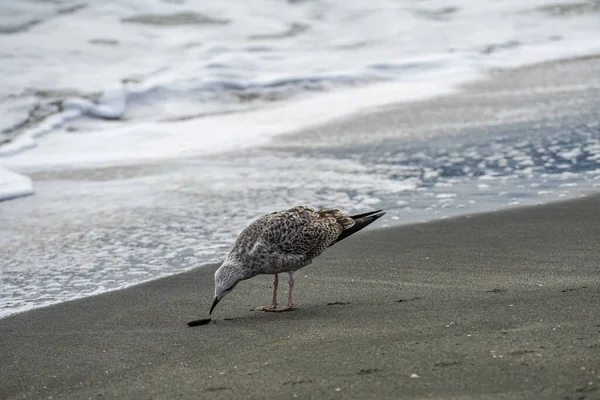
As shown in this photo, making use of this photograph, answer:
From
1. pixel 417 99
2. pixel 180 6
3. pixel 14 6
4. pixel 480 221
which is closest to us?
pixel 480 221

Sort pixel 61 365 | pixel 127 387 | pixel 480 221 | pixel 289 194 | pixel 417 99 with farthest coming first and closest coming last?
pixel 417 99, pixel 289 194, pixel 480 221, pixel 61 365, pixel 127 387

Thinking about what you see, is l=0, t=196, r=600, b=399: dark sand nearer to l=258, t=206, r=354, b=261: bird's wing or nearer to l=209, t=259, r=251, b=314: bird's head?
l=209, t=259, r=251, b=314: bird's head

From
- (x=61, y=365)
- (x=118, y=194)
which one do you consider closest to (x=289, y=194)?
(x=118, y=194)

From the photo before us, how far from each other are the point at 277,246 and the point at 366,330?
119cm

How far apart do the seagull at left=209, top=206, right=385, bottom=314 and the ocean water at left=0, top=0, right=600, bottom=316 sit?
4.27ft

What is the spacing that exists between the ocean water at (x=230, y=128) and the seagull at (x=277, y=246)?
1301 millimetres

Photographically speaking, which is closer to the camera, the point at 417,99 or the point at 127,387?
the point at 127,387

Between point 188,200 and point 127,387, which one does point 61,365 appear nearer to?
point 127,387

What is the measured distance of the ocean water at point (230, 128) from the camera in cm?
863

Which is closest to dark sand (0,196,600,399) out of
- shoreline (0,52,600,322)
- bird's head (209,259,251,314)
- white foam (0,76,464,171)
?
bird's head (209,259,251,314)

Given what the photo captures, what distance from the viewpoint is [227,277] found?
19.4 feet

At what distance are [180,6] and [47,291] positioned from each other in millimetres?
20331

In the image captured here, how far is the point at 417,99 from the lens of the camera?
1627 cm

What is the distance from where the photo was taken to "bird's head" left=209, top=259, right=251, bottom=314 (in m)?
5.90
